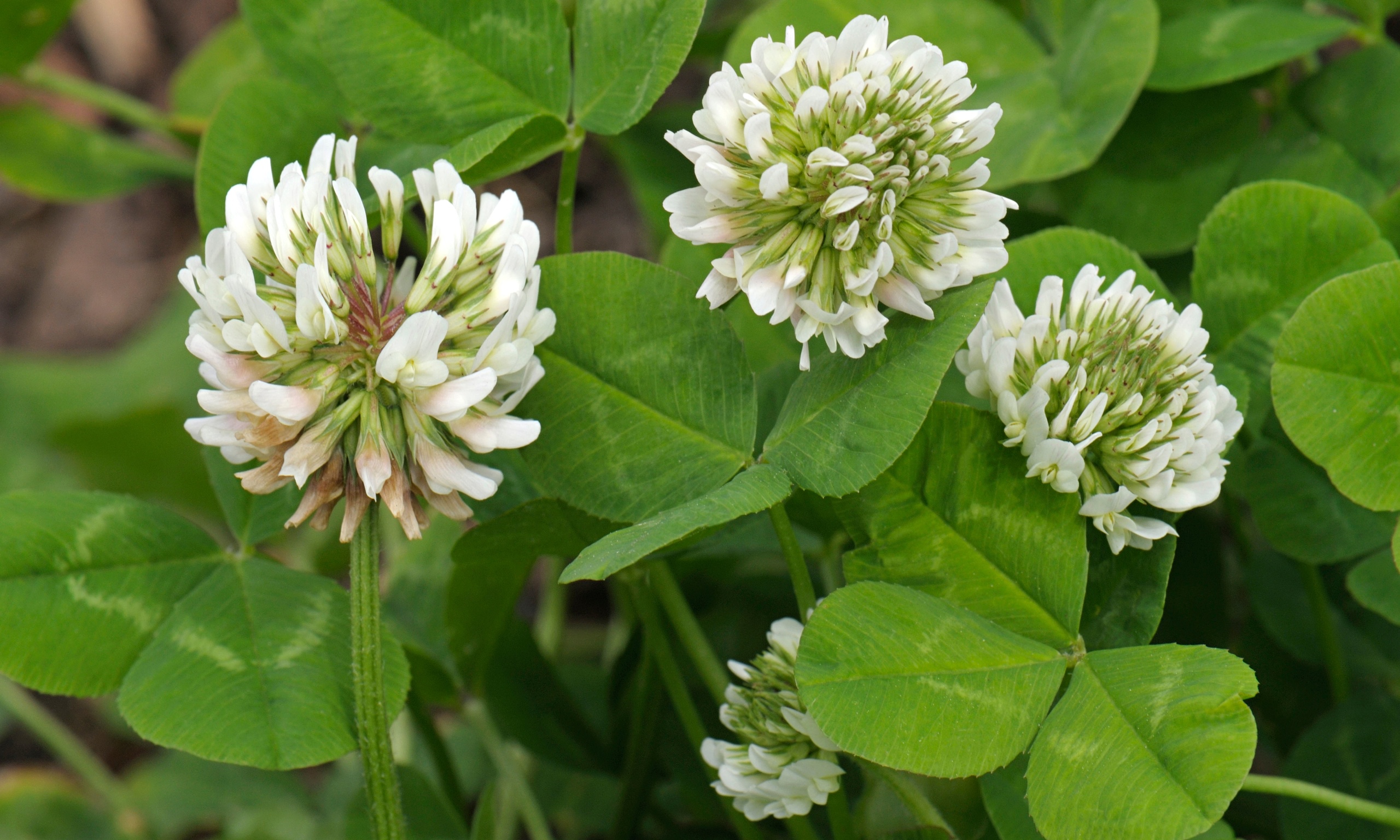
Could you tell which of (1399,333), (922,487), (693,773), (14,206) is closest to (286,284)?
(922,487)

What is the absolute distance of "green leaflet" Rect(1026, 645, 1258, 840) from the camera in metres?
0.63

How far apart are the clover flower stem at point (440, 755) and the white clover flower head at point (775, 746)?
1.08 ft

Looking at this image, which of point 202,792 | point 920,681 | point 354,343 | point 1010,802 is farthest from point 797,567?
point 202,792

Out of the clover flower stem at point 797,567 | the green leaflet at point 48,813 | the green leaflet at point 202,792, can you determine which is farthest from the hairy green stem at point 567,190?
the green leaflet at point 48,813

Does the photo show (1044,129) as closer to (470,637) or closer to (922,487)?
(922,487)

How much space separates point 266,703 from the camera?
77cm

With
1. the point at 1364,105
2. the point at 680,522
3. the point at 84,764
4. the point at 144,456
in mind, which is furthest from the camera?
the point at 144,456

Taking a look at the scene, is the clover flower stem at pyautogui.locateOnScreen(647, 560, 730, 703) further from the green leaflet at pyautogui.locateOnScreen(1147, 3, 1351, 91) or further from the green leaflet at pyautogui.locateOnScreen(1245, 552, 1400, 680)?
the green leaflet at pyautogui.locateOnScreen(1147, 3, 1351, 91)

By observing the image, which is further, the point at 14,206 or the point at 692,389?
the point at 14,206

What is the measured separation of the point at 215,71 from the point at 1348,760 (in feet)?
5.17

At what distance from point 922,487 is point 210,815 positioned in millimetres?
1217

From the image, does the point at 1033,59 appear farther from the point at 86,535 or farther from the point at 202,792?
the point at 202,792

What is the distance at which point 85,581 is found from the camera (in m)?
0.82

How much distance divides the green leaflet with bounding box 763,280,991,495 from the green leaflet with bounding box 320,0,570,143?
13.0 inches
